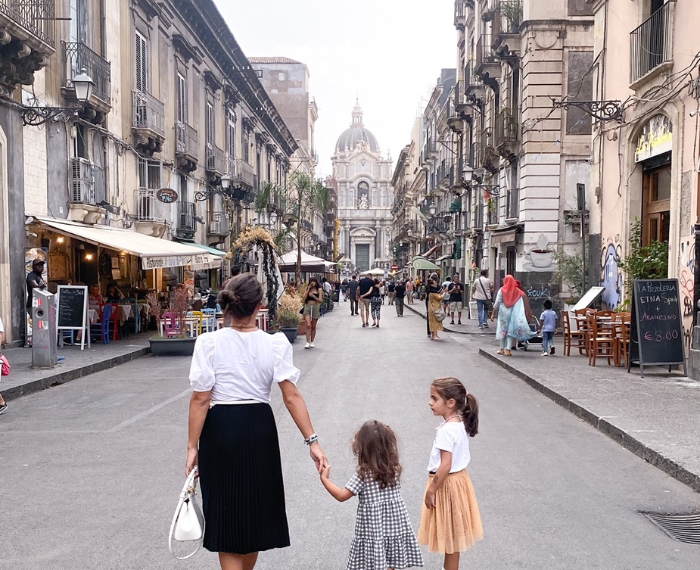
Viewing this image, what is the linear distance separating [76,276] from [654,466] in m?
15.7

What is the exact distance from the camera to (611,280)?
Result: 15594 mm

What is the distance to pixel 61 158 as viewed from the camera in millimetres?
17047

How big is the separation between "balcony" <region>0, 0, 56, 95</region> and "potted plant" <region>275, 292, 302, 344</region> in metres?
7.76

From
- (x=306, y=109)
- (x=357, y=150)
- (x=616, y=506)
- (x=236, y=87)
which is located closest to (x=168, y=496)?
(x=616, y=506)

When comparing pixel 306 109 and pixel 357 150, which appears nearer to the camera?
pixel 306 109

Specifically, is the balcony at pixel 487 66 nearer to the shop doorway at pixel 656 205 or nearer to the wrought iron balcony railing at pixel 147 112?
the wrought iron balcony railing at pixel 147 112

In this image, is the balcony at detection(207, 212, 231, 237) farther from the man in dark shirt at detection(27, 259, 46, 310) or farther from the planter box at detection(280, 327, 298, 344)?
the man in dark shirt at detection(27, 259, 46, 310)

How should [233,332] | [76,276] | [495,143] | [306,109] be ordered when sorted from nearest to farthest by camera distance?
[233,332]
[76,276]
[495,143]
[306,109]

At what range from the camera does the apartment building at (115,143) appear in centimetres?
1487

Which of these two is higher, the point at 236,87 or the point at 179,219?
the point at 236,87

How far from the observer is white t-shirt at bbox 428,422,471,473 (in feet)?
12.5

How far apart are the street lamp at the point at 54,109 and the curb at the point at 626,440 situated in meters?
10.0

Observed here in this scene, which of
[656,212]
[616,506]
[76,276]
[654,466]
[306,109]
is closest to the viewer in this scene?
[616,506]

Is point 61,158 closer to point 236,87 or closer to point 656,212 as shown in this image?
point 656,212
